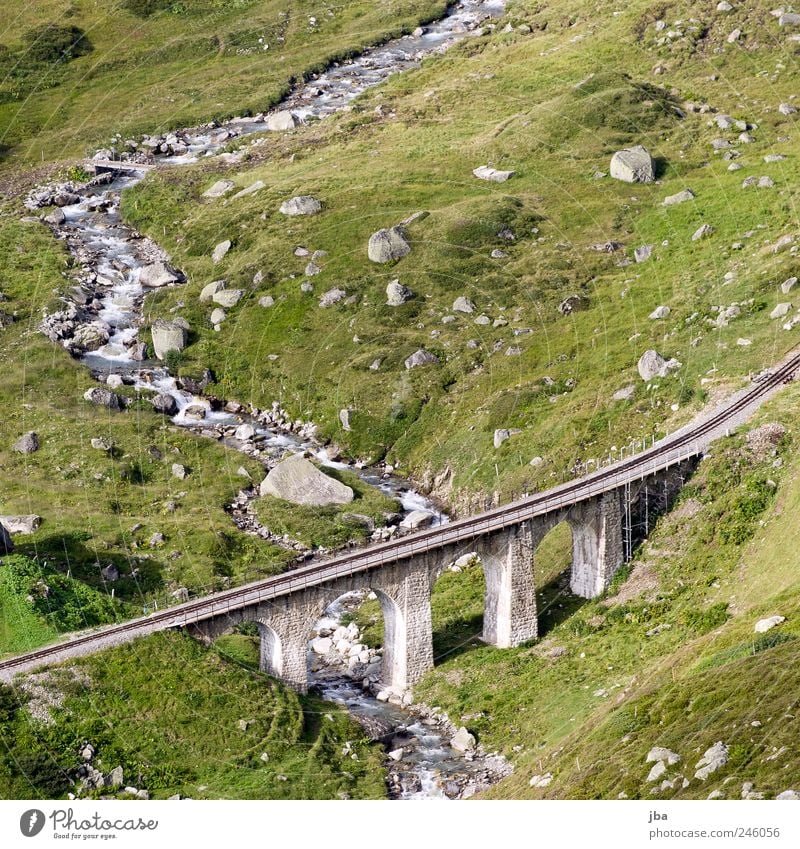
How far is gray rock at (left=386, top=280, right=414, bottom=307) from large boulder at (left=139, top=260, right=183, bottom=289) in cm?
2689

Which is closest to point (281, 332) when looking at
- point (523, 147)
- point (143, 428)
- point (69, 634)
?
point (143, 428)

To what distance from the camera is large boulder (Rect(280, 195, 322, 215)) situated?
188000 millimetres

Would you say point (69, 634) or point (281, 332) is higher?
point (69, 634)

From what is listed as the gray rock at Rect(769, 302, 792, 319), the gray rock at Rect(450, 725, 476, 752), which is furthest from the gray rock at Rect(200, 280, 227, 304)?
the gray rock at Rect(450, 725, 476, 752)

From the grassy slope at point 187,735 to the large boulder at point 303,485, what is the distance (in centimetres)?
3142

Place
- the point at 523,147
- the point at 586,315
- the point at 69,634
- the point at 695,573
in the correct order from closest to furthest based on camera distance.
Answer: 1. the point at 69,634
2. the point at 695,573
3. the point at 586,315
4. the point at 523,147

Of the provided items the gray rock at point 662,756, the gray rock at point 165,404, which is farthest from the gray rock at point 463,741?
the gray rock at point 165,404

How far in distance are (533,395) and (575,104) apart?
58.1 metres

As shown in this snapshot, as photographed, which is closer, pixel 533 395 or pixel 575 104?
pixel 533 395

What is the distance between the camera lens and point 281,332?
556ft
